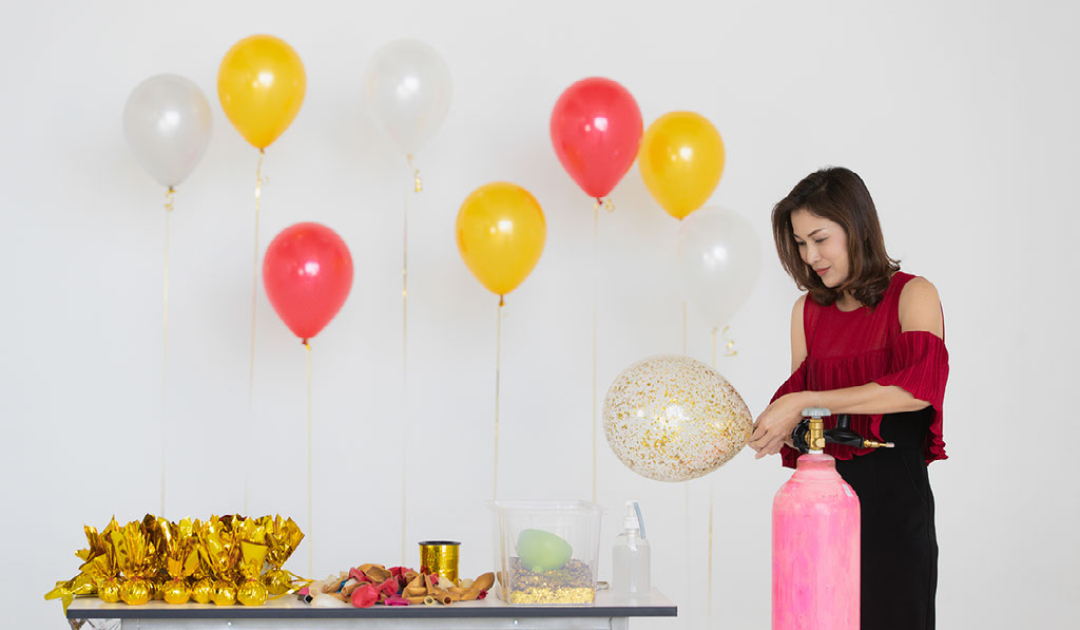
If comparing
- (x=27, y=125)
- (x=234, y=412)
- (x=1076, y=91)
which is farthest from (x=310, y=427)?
(x=1076, y=91)

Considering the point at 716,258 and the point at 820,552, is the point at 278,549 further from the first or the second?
the point at 716,258

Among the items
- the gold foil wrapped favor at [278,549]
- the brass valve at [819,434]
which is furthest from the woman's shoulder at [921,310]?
the gold foil wrapped favor at [278,549]

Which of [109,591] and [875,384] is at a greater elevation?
[875,384]

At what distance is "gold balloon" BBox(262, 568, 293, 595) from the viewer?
1.82 metres

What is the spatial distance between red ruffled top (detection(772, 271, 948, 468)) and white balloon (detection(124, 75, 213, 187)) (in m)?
1.53

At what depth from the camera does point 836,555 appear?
147cm

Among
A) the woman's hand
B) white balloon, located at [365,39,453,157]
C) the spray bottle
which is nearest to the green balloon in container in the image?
the spray bottle

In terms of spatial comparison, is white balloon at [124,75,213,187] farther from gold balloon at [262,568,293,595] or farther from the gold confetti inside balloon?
the gold confetti inside balloon

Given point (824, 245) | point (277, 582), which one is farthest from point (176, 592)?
point (824, 245)

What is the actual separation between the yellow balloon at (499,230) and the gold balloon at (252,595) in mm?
1004

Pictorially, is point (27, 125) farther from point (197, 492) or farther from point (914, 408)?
point (914, 408)

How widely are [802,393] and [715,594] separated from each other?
5.03 feet

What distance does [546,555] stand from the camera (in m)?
1.76

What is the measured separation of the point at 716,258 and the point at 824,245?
648 millimetres
